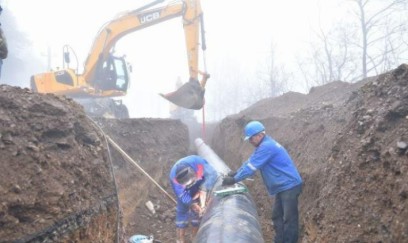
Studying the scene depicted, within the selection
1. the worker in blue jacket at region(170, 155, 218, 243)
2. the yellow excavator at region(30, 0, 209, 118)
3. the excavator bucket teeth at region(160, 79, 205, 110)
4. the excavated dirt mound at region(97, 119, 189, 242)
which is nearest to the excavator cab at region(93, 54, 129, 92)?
the yellow excavator at region(30, 0, 209, 118)

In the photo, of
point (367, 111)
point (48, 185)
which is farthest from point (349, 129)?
point (48, 185)

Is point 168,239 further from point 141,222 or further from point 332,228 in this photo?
point 332,228

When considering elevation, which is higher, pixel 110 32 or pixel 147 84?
pixel 147 84

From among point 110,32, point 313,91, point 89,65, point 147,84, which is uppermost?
point 147,84

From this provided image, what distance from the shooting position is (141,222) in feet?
22.8

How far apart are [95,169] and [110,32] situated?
10.2 metres

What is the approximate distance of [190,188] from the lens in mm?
6023

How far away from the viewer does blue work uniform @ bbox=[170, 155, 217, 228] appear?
233 inches

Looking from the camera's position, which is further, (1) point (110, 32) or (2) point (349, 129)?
(1) point (110, 32)

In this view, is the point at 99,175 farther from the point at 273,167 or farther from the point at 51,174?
the point at 273,167

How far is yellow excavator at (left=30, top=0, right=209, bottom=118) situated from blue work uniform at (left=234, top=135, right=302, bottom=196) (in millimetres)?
5652

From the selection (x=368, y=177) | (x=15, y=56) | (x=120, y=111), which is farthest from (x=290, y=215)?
(x=15, y=56)

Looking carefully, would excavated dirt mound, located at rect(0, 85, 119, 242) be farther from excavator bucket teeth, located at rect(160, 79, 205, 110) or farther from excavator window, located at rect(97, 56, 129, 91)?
excavator window, located at rect(97, 56, 129, 91)

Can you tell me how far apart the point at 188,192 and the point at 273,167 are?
4.73 ft
